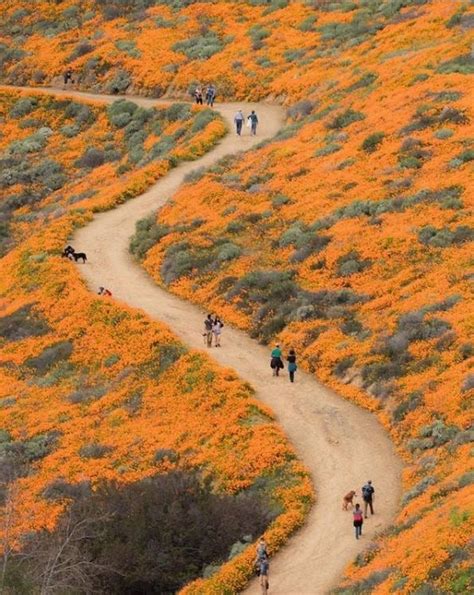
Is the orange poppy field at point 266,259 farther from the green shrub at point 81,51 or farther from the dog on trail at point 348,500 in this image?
the dog on trail at point 348,500

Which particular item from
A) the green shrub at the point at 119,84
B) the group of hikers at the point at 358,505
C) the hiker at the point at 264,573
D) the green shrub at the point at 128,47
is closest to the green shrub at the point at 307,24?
the green shrub at the point at 128,47

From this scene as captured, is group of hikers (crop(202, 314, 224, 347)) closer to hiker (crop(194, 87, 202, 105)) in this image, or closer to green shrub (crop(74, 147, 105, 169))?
green shrub (crop(74, 147, 105, 169))

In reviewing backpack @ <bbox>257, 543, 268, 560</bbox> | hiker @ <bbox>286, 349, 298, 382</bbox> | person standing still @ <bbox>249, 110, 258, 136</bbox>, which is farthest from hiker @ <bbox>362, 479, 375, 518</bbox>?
person standing still @ <bbox>249, 110, 258, 136</bbox>

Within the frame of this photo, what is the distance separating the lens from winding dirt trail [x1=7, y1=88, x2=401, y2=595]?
106 ft

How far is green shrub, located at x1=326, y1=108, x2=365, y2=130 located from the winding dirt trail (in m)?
11.2

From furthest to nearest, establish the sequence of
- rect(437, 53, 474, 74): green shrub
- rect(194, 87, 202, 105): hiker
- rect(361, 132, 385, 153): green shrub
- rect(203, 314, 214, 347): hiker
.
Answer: rect(194, 87, 202, 105): hiker → rect(437, 53, 474, 74): green shrub → rect(361, 132, 385, 153): green shrub → rect(203, 314, 214, 347): hiker

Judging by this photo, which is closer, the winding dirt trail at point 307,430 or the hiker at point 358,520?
the winding dirt trail at point 307,430

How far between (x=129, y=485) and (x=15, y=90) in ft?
195

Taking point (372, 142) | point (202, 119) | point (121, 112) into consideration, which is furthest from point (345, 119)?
point (121, 112)

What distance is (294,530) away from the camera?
1335 inches

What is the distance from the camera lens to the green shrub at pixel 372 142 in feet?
201

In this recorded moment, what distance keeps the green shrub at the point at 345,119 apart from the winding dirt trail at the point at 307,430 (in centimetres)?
1123

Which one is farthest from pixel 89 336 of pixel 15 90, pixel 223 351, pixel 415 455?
pixel 15 90

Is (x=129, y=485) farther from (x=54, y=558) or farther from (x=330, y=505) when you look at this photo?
(x=54, y=558)
